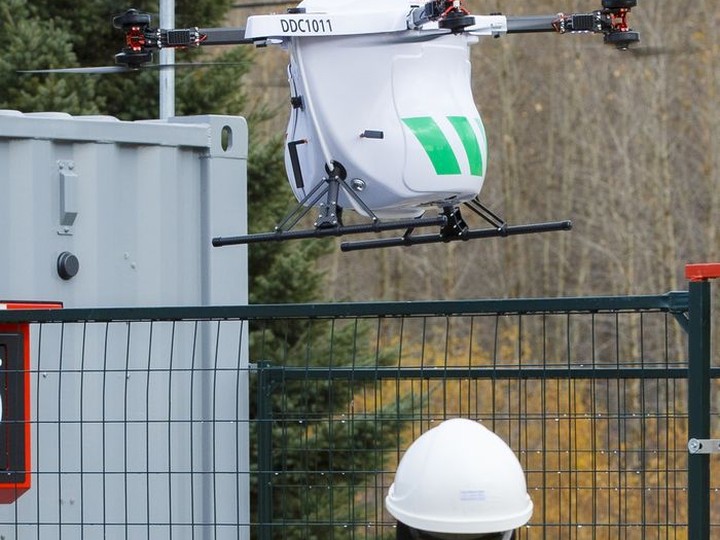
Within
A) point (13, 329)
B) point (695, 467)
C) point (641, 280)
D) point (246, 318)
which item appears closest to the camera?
point (695, 467)

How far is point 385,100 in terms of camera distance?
203 inches

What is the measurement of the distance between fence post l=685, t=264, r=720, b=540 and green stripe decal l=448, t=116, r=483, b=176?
5.08 feet

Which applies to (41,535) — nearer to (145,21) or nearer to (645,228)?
(145,21)

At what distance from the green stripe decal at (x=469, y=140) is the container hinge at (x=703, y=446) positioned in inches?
68.5

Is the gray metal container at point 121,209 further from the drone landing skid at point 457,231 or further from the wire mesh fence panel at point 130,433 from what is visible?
the drone landing skid at point 457,231

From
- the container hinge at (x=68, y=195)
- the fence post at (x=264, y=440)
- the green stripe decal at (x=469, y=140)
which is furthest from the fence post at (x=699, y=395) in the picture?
the container hinge at (x=68, y=195)

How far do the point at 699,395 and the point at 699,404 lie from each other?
0.07ft

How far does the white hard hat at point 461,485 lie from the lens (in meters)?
2.92

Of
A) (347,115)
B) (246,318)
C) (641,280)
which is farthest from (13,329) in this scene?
(641,280)

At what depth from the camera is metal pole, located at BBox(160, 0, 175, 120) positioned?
8.04m

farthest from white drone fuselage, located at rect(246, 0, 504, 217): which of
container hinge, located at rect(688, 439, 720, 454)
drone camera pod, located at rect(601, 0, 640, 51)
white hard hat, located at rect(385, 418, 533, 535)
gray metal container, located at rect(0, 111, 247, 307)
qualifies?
white hard hat, located at rect(385, 418, 533, 535)

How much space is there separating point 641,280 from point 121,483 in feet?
59.2

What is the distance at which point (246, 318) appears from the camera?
4.11 m

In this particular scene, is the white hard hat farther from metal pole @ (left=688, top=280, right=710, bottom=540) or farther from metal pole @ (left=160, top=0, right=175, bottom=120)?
metal pole @ (left=160, top=0, right=175, bottom=120)
